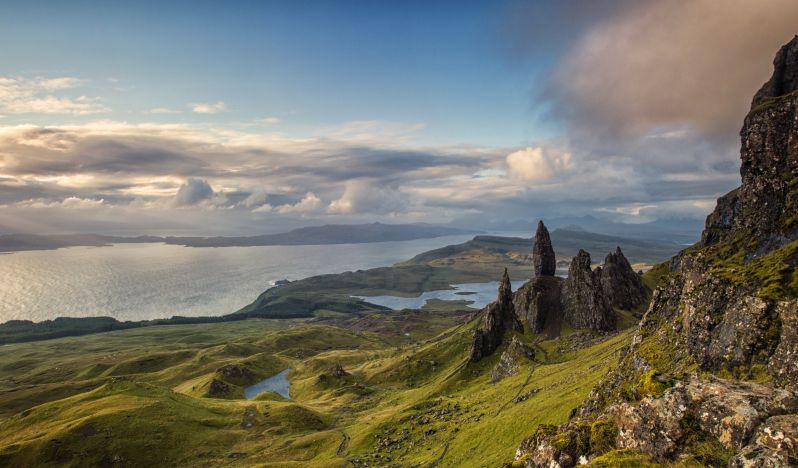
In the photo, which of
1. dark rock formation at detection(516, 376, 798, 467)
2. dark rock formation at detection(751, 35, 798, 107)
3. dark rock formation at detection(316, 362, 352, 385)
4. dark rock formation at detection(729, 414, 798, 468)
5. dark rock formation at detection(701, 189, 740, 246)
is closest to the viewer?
dark rock formation at detection(729, 414, 798, 468)

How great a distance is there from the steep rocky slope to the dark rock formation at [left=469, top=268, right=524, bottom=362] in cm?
9158

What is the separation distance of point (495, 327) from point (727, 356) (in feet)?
386

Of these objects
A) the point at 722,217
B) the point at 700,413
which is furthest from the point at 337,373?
the point at 700,413

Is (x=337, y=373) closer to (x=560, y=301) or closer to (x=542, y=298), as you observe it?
(x=542, y=298)

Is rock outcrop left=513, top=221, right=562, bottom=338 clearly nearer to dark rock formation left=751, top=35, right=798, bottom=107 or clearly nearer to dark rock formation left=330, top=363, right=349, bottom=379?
dark rock formation left=330, top=363, right=349, bottom=379

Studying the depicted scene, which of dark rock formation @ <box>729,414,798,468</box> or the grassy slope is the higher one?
dark rock formation @ <box>729,414,798,468</box>

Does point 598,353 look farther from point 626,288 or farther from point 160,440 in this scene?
point 160,440

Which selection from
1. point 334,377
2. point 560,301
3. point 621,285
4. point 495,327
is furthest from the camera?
point 334,377

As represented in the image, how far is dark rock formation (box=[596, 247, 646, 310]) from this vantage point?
565 feet

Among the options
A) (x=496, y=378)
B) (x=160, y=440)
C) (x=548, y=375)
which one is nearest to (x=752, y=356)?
(x=548, y=375)

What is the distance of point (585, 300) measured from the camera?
156m

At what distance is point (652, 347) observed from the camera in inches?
2299

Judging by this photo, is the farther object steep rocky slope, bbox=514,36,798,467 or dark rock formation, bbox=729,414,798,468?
steep rocky slope, bbox=514,36,798,467

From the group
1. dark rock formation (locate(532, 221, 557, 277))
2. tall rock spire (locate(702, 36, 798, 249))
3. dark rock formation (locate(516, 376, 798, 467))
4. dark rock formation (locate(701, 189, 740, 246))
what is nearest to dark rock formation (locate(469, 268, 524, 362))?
dark rock formation (locate(532, 221, 557, 277))
